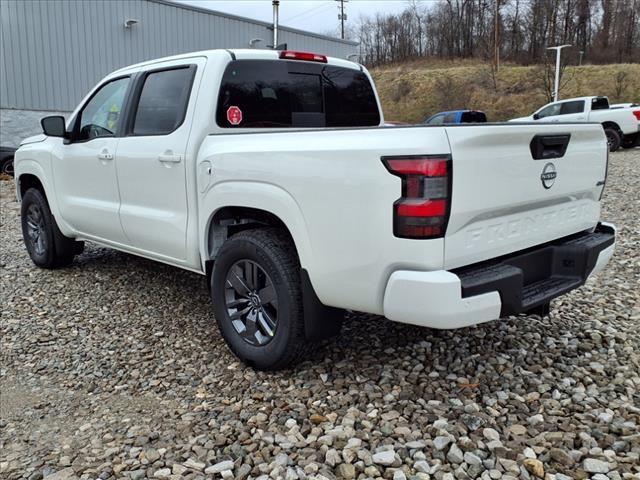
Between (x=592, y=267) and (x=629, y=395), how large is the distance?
699 mm

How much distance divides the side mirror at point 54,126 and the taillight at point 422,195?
351 cm

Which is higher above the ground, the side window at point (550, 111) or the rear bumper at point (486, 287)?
the side window at point (550, 111)

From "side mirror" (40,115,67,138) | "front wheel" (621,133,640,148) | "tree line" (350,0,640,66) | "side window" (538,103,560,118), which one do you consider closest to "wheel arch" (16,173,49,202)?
Answer: "side mirror" (40,115,67,138)

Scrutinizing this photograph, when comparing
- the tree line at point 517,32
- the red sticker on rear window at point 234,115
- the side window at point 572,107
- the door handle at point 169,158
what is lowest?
the door handle at point 169,158

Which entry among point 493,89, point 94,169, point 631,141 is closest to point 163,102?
point 94,169

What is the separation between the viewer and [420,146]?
2.44m

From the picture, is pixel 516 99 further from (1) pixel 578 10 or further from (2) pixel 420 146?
(2) pixel 420 146

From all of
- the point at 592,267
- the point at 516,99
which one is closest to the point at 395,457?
the point at 592,267

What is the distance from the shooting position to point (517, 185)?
2.78m

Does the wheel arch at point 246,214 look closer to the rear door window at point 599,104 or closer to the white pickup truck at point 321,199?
the white pickup truck at point 321,199

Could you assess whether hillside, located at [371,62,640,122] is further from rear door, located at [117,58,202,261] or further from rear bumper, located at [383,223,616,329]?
rear bumper, located at [383,223,616,329]

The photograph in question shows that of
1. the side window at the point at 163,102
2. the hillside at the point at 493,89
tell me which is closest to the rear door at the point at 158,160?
the side window at the point at 163,102

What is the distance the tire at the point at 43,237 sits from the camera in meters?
5.52

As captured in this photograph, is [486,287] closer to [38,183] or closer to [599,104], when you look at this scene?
[38,183]
